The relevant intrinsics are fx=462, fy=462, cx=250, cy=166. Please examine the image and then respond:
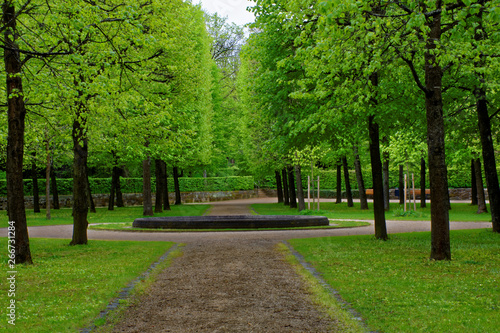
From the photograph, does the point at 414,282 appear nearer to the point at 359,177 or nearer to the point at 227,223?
the point at 227,223

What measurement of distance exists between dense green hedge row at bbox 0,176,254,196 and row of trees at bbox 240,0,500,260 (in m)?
28.3

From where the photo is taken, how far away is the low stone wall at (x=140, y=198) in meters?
39.5

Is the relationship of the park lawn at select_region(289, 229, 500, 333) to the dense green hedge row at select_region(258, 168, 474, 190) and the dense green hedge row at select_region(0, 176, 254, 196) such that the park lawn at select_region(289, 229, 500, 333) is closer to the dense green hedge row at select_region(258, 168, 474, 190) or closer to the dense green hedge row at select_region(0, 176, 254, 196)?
the dense green hedge row at select_region(0, 176, 254, 196)

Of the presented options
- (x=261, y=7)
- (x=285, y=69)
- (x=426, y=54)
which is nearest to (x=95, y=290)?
(x=426, y=54)

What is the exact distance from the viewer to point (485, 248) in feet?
41.5

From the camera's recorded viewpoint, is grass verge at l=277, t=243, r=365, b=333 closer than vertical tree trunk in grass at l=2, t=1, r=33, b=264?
Yes

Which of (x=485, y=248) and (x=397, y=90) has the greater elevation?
(x=397, y=90)

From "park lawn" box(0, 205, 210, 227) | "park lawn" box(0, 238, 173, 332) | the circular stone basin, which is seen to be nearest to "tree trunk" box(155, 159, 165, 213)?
"park lawn" box(0, 205, 210, 227)

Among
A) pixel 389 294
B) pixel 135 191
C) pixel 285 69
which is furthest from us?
pixel 135 191

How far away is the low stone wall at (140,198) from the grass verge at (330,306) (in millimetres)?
35291

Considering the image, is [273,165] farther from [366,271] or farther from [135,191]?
[366,271]

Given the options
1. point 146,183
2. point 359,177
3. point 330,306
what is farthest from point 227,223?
point 359,177

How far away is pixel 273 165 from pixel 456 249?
2312cm

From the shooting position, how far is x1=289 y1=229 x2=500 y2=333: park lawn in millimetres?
6012
